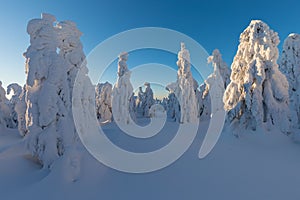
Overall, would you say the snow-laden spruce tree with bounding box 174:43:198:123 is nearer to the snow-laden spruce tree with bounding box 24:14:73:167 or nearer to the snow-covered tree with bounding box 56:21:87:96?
the snow-covered tree with bounding box 56:21:87:96

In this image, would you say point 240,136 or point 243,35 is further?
point 243,35

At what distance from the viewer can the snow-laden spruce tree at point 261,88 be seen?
11.4 metres

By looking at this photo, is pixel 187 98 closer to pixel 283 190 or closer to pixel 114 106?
pixel 114 106

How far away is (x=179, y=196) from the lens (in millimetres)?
5262

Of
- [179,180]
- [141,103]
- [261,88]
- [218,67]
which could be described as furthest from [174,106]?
[179,180]

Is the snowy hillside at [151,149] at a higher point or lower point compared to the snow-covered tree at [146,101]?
lower

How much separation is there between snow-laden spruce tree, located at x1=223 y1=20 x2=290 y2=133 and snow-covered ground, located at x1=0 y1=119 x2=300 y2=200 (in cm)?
298

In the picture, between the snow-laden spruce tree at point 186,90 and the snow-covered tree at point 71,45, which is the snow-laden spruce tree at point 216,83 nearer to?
the snow-laden spruce tree at point 186,90

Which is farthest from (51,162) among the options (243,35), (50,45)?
(243,35)

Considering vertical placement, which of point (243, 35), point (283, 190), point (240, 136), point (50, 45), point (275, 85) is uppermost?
point (243, 35)

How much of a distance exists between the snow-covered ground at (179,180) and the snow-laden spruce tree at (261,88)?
9.78 feet

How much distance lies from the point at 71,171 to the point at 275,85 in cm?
1361

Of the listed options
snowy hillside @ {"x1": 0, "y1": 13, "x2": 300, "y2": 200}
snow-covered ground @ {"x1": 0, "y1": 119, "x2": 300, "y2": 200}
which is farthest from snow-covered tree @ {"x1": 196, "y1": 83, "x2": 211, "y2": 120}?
snow-covered ground @ {"x1": 0, "y1": 119, "x2": 300, "y2": 200}

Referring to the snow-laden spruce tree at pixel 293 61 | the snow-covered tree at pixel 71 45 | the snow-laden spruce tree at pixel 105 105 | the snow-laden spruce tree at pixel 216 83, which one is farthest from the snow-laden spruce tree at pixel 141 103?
the snow-covered tree at pixel 71 45
